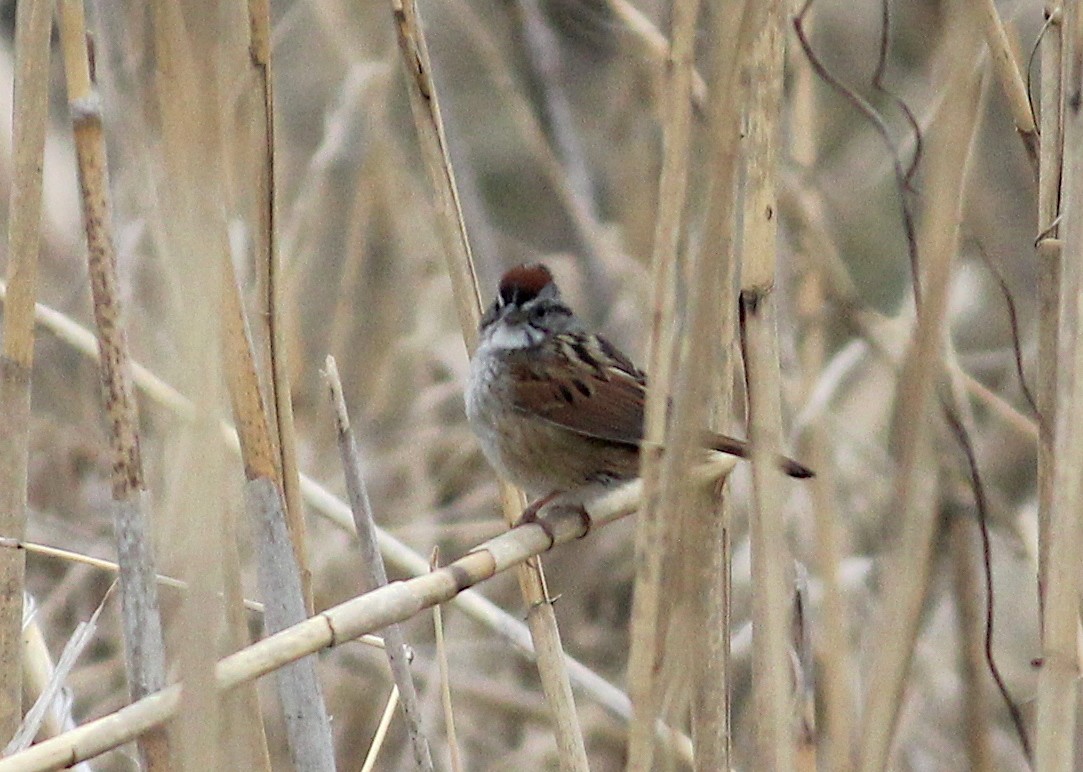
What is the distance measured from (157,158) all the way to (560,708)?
79cm

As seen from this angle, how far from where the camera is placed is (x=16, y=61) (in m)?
1.45

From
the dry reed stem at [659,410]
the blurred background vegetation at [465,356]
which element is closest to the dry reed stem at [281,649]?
the dry reed stem at [659,410]

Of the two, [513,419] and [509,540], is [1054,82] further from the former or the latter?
[513,419]

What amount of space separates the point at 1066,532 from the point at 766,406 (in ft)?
0.99

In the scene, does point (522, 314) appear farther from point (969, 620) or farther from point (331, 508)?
point (969, 620)

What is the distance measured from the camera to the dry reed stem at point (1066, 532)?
121 cm

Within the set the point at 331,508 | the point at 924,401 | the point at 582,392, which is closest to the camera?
the point at 924,401

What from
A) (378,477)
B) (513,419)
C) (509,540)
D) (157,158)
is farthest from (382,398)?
(157,158)

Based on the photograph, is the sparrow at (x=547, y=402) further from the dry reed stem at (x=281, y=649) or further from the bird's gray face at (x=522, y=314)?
the dry reed stem at (x=281, y=649)

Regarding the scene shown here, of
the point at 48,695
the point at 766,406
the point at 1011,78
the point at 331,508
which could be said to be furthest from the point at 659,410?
the point at 331,508

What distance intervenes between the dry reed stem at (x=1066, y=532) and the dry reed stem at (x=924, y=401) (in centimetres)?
12

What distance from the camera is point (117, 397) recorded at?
140cm

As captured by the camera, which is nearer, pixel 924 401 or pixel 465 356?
pixel 924 401

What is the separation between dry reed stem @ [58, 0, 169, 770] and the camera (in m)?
1.38
